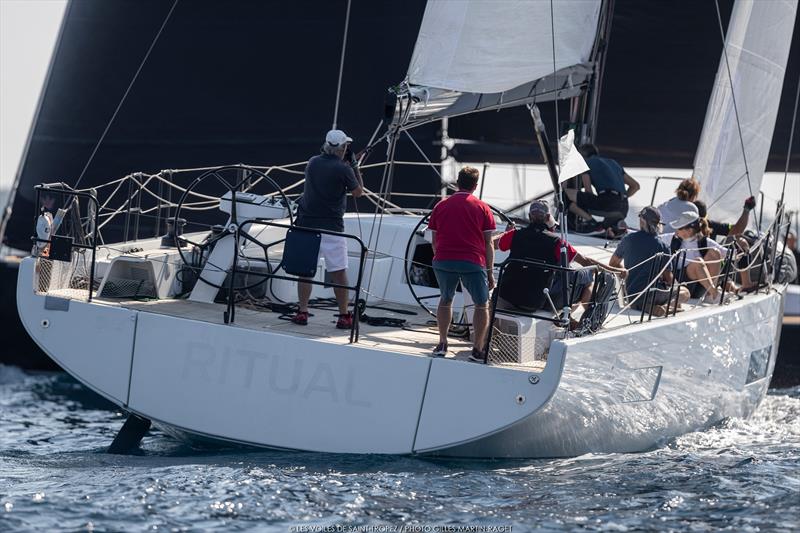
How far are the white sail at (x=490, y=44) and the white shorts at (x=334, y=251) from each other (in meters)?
1.83

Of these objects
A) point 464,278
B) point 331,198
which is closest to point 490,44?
point 331,198

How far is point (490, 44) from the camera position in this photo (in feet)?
27.7

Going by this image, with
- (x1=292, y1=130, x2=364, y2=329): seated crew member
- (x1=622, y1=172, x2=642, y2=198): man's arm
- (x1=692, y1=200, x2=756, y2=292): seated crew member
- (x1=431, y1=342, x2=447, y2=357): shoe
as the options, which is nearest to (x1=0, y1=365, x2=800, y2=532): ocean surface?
(x1=431, y1=342, x2=447, y2=357): shoe

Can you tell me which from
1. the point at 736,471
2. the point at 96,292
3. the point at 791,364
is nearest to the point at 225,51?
the point at 96,292

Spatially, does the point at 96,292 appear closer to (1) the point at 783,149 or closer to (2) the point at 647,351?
(2) the point at 647,351

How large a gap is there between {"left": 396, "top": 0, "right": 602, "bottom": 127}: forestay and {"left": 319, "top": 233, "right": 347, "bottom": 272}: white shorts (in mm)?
1665

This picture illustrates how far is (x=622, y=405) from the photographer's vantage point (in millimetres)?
6848

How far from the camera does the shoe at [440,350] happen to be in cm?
621

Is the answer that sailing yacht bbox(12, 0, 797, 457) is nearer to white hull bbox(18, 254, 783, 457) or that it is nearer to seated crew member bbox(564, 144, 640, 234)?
white hull bbox(18, 254, 783, 457)

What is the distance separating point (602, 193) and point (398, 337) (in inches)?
118

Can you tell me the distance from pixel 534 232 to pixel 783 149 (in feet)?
28.5

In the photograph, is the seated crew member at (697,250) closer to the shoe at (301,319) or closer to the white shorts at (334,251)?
the white shorts at (334,251)

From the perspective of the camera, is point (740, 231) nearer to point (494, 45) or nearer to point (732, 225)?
point (732, 225)

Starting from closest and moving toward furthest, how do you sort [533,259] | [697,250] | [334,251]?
[533,259], [334,251], [697,250]
